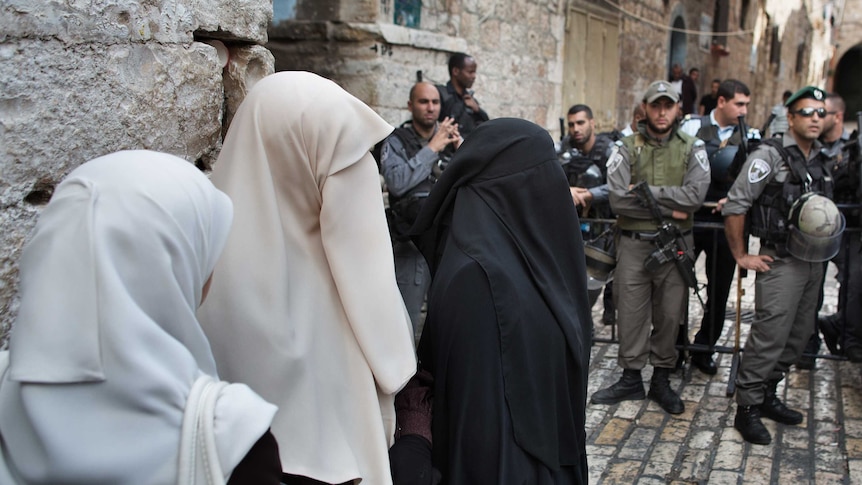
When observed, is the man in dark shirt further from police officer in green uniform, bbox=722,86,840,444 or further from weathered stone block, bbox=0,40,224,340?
weathered stone block, bbox=0,40,224,340

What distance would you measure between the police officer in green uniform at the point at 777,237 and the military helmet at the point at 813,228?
3 centimetres

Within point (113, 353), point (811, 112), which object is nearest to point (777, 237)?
point (811, 112)

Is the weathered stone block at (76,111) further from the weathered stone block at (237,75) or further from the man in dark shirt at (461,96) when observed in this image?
the man in dark shirt at (461,96)

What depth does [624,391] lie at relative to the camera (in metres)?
4.91

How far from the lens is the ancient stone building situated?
1.96 m

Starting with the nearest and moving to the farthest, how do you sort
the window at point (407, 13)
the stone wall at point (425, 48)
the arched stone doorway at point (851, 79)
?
the stone wall at point (425, 48) < the window at point (407, 13) < the arched stone doorway at point (851, 79)

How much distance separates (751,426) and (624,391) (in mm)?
808

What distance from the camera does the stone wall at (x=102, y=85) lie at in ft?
6.29

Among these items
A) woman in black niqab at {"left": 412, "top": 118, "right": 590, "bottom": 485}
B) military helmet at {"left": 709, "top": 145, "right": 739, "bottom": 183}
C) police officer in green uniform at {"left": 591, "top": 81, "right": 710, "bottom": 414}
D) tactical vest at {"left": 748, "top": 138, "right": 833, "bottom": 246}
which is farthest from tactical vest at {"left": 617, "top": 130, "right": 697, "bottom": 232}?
woman in black niqab at {"left": 412, "top": 118, "right": 590, "bottom": 485}

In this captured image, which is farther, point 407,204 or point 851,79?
point 851,79

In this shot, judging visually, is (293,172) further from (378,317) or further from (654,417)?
(654,417)

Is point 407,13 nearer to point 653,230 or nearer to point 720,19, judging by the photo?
point 653,230

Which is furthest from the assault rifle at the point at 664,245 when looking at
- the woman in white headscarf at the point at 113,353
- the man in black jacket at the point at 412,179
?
the woman in white headscarf at the point at 113,353

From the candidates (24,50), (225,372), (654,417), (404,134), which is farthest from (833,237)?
(24,50)
